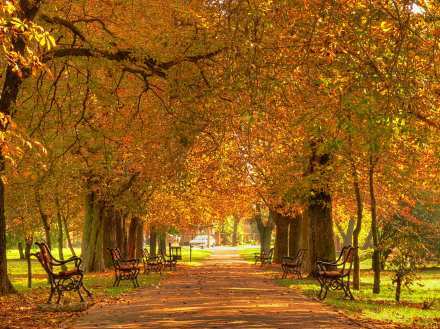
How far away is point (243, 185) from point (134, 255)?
806 centimetres

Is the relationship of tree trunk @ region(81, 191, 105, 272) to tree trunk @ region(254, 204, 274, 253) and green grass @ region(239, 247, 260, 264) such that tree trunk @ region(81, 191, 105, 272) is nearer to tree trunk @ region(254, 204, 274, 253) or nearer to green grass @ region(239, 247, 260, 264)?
green grass @ region(239, 247, 260, 264)

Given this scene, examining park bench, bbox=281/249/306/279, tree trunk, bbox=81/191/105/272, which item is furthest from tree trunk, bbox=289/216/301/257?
tree trunk, bbox=81/191/105/272

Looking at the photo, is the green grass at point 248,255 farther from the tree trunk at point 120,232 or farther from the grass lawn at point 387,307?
the grass lawn at point 387,307

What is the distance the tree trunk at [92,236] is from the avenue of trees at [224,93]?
2469mm

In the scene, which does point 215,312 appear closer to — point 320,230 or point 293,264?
point 293,264

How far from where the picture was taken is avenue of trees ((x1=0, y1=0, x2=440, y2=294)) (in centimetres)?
1048

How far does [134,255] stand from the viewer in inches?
1622

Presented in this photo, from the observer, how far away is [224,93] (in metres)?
14.1

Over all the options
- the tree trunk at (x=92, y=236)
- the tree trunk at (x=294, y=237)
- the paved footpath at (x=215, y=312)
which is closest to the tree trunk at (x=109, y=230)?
the tree trunk at (x=92, y=236)

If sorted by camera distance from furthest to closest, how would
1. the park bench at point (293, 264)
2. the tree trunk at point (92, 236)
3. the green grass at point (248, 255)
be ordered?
the green grass at point (248, 255)
the tree trunk at point (92, 236)
the park bench at point (293, 264)

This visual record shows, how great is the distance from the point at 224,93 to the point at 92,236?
21.6 metres

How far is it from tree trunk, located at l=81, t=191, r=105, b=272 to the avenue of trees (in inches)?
97.2

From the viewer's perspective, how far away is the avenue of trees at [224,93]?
34.4 feet

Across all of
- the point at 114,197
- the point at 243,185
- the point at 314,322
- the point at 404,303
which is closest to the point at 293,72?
the point at 314,322
